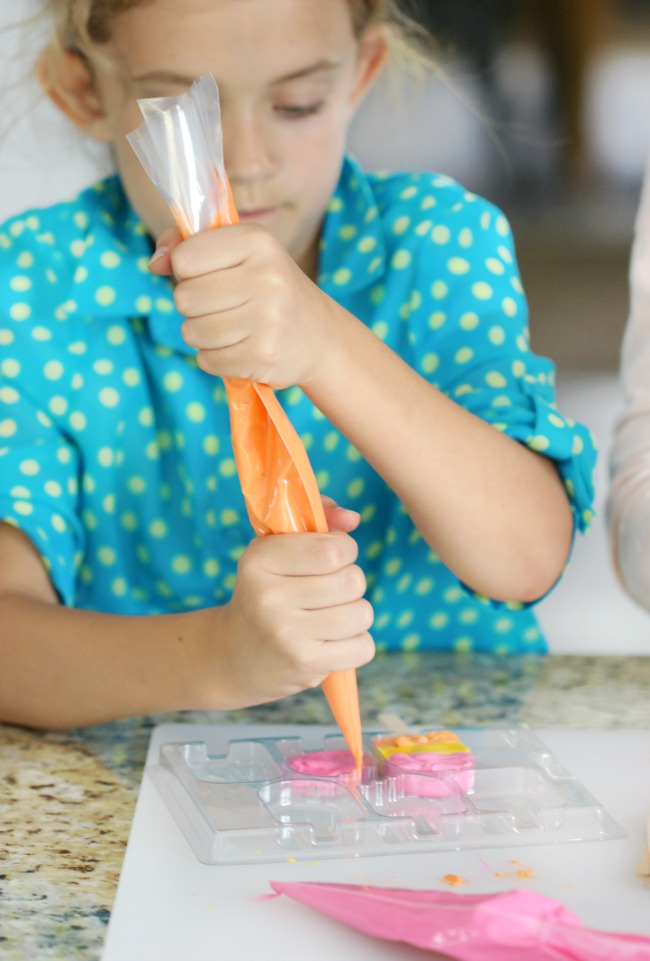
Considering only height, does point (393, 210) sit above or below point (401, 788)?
above

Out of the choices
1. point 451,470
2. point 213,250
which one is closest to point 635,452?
point 451,470

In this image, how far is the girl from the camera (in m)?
0.62

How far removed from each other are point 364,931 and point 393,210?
706mm

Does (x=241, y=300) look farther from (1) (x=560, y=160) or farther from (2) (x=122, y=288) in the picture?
(1) (x=560, y=160)

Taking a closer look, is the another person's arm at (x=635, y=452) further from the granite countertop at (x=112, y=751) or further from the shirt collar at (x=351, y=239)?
the shirt collar at (x=351, y=239)

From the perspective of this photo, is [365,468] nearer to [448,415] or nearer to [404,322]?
[404,322]

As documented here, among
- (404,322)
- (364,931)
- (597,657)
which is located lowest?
(364,931)

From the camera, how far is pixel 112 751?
678 millimetres

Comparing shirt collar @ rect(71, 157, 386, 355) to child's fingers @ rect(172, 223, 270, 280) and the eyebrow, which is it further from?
child's fingers @ rect(172, 223, 270, 280)

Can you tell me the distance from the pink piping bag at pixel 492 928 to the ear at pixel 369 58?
28.7 inches

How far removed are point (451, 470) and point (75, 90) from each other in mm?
514

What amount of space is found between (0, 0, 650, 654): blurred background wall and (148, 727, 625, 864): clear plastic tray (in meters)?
1.37

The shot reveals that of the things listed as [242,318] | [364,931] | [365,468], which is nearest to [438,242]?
[365,468]

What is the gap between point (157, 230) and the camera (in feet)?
3.08
